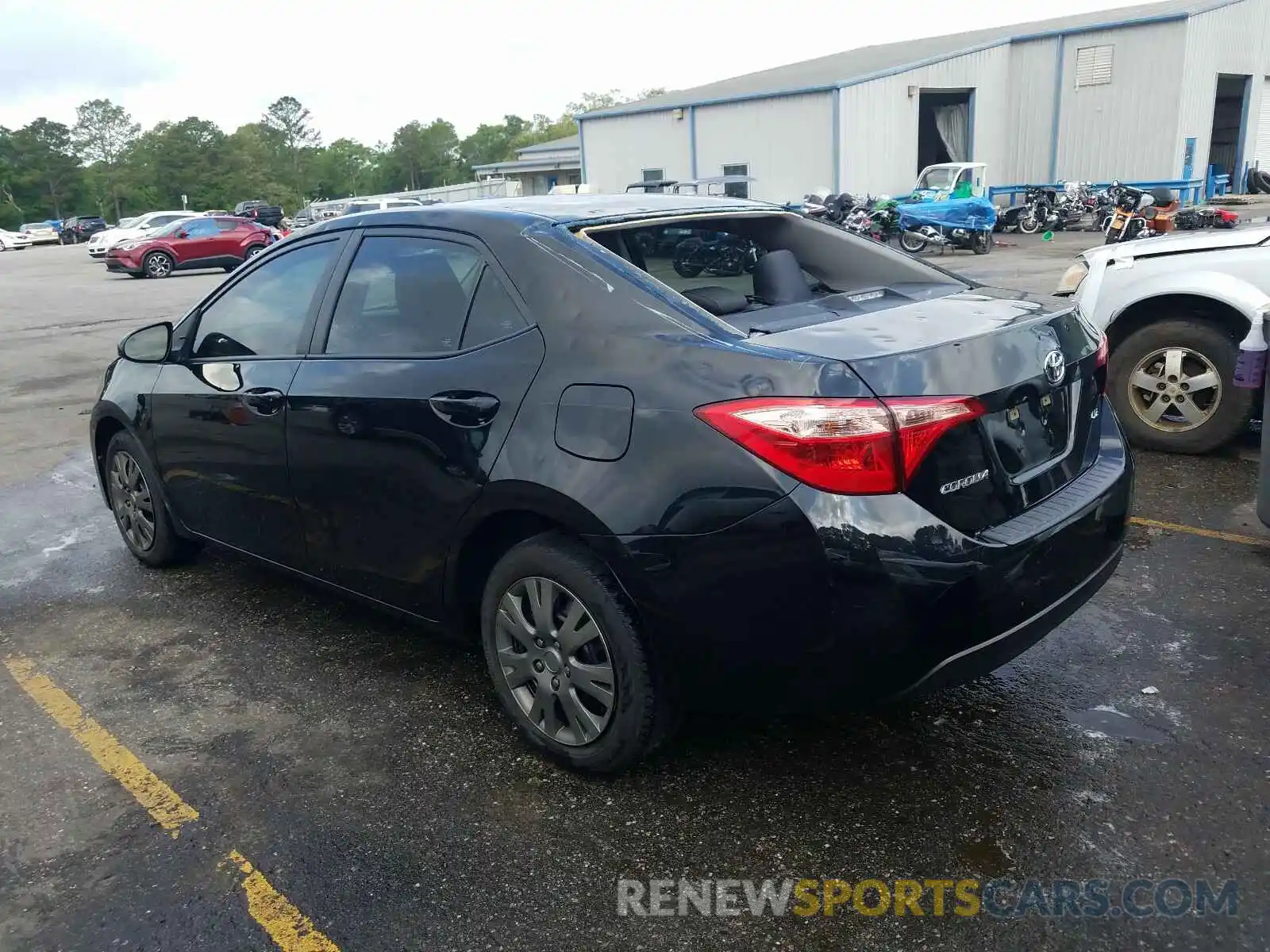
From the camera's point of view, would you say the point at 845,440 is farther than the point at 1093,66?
No

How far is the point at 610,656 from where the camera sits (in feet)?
9.45

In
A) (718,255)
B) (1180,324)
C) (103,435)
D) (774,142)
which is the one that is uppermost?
(774,142)

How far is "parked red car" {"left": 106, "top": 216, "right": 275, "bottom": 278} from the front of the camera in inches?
1075

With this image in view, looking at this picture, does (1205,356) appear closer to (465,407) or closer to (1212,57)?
(465,407)

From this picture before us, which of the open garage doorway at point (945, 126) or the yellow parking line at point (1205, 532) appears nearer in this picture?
the yellow parking line at point (1205, 532)

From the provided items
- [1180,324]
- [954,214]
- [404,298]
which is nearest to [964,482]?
[404,298]

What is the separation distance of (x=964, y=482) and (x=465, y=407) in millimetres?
1396

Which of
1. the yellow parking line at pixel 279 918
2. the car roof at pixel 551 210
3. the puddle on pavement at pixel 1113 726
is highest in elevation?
the car roof at pixel 551 210

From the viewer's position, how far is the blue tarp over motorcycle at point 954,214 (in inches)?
909

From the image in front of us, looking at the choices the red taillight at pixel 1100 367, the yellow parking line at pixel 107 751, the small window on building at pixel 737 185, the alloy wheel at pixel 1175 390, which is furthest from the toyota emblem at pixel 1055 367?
the small window on building at pixel 737 185

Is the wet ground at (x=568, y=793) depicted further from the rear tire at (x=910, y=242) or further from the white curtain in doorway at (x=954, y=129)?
the white curtain in doorway at (x=954, y=129)

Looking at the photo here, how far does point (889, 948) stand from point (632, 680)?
888mm

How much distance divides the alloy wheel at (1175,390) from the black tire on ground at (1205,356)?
2 cm

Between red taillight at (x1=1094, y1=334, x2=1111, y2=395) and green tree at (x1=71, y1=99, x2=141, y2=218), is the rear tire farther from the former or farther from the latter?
green tree at (x1=71, y1=99, x2=141, y2=218)
